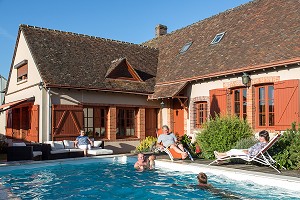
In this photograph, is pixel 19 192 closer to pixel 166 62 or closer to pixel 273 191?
pixel 273 191

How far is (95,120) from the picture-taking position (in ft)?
56.1

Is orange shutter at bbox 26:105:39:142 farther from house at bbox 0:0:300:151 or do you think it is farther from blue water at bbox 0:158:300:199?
blue water at bbox 0:158:300:199

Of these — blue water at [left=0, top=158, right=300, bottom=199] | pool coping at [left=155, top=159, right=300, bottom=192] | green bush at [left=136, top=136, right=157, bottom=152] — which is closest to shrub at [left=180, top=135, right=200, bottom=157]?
green bush at [left=136, top=136, right=157, bottom=152]

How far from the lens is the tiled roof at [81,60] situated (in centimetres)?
1613

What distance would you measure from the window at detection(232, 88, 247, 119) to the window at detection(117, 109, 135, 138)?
18.9 feet

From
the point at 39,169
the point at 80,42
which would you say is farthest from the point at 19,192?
the point at 80,42

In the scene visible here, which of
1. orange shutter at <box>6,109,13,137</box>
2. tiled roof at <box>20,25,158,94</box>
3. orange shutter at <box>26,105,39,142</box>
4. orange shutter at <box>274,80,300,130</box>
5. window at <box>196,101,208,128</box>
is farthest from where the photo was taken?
orange shutter at <box>6,109,13,137</box>

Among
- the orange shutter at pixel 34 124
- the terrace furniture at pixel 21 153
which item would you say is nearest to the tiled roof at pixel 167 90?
the orange shutter at pixel 34 124

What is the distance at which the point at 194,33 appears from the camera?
20594 mm

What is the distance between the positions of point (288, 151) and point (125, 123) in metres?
9.63

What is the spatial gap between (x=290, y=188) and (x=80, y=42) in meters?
14.5

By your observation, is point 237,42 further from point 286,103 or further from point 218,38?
point 286,103

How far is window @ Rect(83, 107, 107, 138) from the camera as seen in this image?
1708 centimetres

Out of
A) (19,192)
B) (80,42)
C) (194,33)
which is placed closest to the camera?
(19,192)
